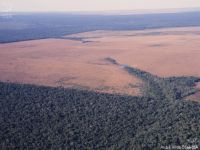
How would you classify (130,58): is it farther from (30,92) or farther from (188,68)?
(30,92)

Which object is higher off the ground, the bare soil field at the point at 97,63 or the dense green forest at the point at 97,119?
the bare soil field at the point at 97,63

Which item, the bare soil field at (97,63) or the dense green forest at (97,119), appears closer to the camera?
the dense green forest at (97,119)

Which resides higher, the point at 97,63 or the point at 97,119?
the point at 97,63

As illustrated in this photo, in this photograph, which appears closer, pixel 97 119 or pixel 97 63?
pixel 97 119

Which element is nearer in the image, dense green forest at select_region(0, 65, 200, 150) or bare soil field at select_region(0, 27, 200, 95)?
dense green forest at select_region(0, 65, 200, 150)

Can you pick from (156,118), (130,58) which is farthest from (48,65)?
(156,118)
